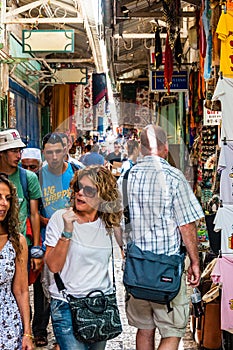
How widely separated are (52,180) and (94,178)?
75.2 inches

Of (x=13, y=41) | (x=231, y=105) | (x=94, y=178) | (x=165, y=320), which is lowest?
(x=165, y=320)

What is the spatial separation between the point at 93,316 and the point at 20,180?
75.5 inches

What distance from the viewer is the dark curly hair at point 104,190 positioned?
391 centimetres

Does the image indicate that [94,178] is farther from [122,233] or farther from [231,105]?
[231,105]

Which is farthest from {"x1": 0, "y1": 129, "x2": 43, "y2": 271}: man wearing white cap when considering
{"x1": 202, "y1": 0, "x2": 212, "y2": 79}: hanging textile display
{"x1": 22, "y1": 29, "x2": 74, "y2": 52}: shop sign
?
{"x1": 22, "y1": 29, "x2": 74, "y2": 52}: shop sign

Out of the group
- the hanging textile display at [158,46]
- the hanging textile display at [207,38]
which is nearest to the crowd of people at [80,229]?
the hanging textile display at [207,38]

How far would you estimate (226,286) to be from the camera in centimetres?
506

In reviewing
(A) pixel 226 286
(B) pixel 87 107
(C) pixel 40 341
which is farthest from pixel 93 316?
(B) pixel 87 107

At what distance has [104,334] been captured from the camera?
374 cm

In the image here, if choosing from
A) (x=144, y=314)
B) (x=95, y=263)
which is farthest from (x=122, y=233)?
→ (x=95, y=263)

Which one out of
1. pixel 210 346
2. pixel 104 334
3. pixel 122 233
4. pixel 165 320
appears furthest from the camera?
pixel 210 346

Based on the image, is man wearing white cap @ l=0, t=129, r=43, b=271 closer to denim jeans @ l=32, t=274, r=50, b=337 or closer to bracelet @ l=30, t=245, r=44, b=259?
bracelet @ l=30, t=245, r=44, b=259

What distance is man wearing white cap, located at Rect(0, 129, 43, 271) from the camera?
5.30 meters

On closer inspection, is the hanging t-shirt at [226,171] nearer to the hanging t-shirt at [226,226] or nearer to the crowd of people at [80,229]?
the hanging t-shirt at [226,226]
